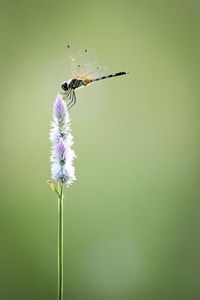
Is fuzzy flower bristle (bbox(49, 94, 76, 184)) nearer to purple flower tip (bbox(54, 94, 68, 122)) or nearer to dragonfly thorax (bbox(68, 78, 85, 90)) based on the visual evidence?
purple flower tip (bbox(54, 94, 68, 122))

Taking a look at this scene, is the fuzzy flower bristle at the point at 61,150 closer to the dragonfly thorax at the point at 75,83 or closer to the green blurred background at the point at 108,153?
the dragonfly thorax at the point at 75,83

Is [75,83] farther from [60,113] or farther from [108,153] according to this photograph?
[108,153]

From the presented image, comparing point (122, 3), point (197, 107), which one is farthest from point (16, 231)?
point (122, 3)

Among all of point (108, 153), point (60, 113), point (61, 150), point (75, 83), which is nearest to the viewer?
point (61, 150)

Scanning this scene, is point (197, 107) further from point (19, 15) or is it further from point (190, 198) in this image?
point (19, 15)

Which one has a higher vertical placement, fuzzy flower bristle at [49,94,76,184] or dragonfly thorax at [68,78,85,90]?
dragonfly thorax at [68,78,85,90]

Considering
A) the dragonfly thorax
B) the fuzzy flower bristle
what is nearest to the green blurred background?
the dragonfly thorax

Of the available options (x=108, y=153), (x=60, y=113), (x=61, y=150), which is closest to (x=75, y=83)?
(x=60, y=113)

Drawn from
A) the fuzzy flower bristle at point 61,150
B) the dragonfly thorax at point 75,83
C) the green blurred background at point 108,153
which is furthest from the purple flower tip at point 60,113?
the green blurred background at point 108,153
